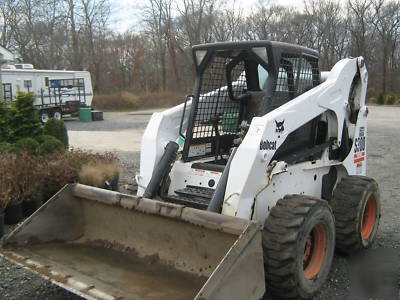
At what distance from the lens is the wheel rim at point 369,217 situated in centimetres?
515

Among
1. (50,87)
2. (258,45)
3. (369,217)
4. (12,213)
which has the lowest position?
(12,213)

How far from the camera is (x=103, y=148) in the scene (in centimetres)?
1352

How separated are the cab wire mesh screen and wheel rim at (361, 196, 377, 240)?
5.53 feet

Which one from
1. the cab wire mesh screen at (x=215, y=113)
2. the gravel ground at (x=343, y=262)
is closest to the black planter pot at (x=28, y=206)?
the gravel ground at (x=343, y=262)

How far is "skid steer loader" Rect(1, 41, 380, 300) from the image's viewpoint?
3.53 meters

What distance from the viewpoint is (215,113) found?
204 inches

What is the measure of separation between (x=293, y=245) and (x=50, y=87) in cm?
2284

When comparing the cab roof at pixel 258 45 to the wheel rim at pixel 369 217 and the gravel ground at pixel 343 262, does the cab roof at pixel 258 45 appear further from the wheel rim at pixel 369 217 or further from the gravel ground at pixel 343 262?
the gravel ground at pixel 343 262

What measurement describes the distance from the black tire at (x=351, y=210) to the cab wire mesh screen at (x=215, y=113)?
132cm

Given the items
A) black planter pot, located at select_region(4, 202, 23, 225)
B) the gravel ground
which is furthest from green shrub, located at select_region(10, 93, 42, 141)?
black planter pot, located at select_region(4, 202, 23, 225)

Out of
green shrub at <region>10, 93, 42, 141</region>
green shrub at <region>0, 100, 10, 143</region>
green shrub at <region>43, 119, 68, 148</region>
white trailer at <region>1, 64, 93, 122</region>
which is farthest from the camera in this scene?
white trailer at <region>1, 64, 93, 122</region>

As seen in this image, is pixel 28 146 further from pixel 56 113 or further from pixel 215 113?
pixel 56 113

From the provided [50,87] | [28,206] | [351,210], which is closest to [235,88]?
[351,210]

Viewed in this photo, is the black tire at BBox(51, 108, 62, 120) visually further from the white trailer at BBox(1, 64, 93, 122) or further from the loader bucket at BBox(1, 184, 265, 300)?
the loader bucket at BBox(1, 184, 265, 300)
